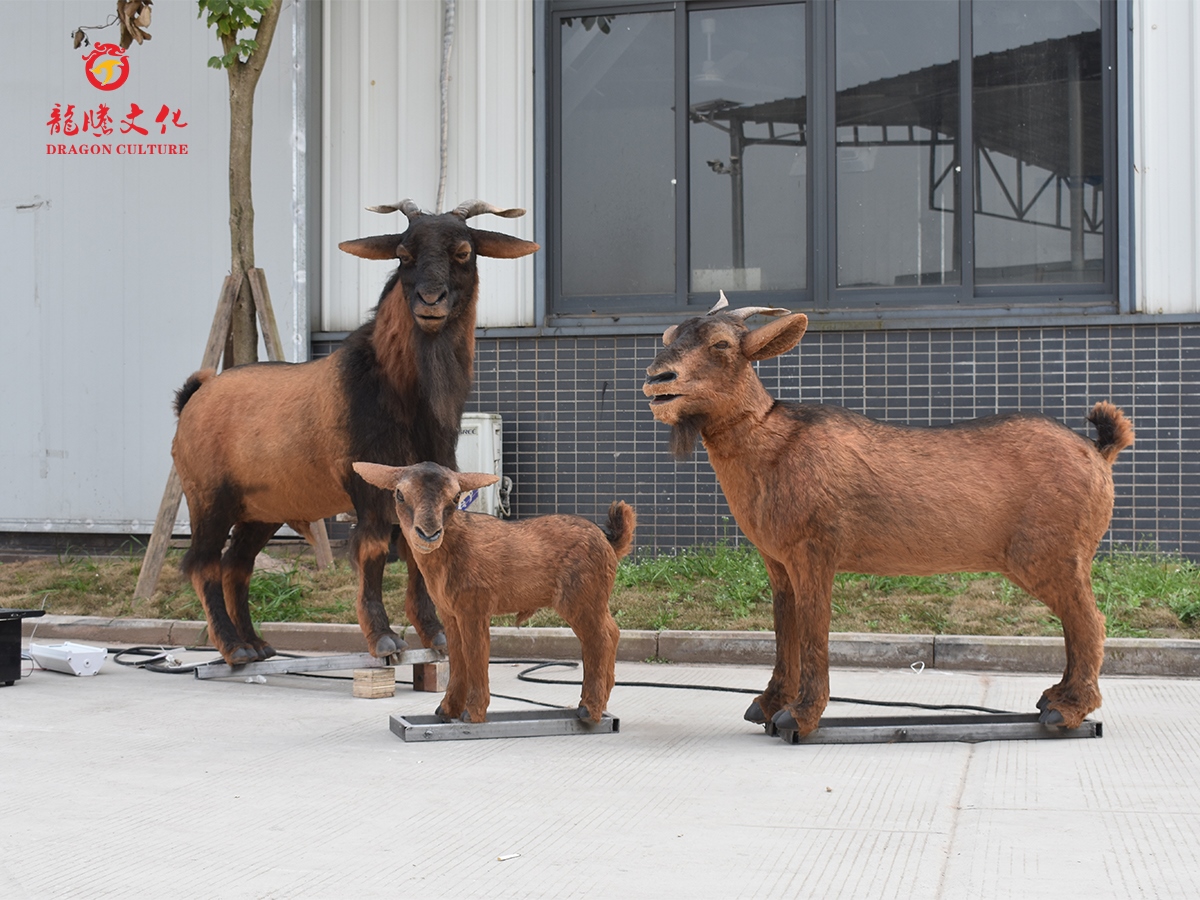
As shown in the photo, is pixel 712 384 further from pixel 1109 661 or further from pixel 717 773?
pixel 1109 661

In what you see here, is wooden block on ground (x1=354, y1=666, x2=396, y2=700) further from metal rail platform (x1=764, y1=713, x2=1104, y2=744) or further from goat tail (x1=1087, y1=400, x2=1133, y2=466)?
goat tail (x1=1087, y1=400, x2=1133, y2=466)

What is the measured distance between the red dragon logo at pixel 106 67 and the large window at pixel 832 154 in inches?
159

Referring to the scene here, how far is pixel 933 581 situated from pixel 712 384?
4315 mm

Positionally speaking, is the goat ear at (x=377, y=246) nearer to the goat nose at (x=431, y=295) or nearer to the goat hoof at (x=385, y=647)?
the goat nose at (x=431, y=295)

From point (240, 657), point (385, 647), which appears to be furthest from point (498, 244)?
point (240, 657)

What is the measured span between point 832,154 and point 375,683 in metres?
6.35

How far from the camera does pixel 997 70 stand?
10516mm

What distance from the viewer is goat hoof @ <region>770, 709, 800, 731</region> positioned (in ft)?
17.3

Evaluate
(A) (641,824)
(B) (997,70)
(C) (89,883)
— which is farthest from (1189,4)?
(C) (89,883)

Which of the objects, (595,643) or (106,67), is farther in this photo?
(106,67)

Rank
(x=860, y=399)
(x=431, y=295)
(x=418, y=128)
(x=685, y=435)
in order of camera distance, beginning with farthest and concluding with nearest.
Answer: (x=418, y=128) → (x=860, y=399) → (x=431, y=295) → (x=685, y=435)

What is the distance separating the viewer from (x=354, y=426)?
6.54m

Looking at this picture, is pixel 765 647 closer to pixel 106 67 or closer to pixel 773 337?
pixel 773 337

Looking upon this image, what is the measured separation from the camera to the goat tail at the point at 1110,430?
215 inches
